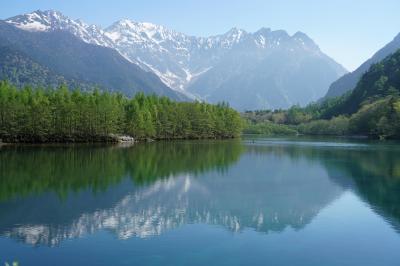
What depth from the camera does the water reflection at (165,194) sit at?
28.9 m

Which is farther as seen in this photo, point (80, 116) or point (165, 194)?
point (80, 116)

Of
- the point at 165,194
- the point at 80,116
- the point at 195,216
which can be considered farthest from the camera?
the point at 80,116

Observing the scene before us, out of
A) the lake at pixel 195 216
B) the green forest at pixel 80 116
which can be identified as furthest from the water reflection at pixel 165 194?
the green forest at pixel 80 116

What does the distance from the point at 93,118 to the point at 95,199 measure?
80205 mm

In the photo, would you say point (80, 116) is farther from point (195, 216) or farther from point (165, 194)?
point (195, 216)

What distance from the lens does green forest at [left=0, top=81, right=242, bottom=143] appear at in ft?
339

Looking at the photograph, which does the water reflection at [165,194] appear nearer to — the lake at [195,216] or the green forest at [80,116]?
the lake at [195,216]

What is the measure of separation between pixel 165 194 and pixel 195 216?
8865 millimetres

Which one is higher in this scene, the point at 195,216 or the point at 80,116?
the point at 80,116

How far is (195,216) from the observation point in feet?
105

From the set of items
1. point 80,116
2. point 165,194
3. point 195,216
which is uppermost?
point 80,116

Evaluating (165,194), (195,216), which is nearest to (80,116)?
(165,194)

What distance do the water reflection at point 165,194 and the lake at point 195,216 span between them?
3.4 inches

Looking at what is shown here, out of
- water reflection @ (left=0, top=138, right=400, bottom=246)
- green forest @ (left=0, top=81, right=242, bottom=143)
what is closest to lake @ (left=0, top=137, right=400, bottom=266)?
water reflection @ (left=0, top=138, right=400, bottom=246)
